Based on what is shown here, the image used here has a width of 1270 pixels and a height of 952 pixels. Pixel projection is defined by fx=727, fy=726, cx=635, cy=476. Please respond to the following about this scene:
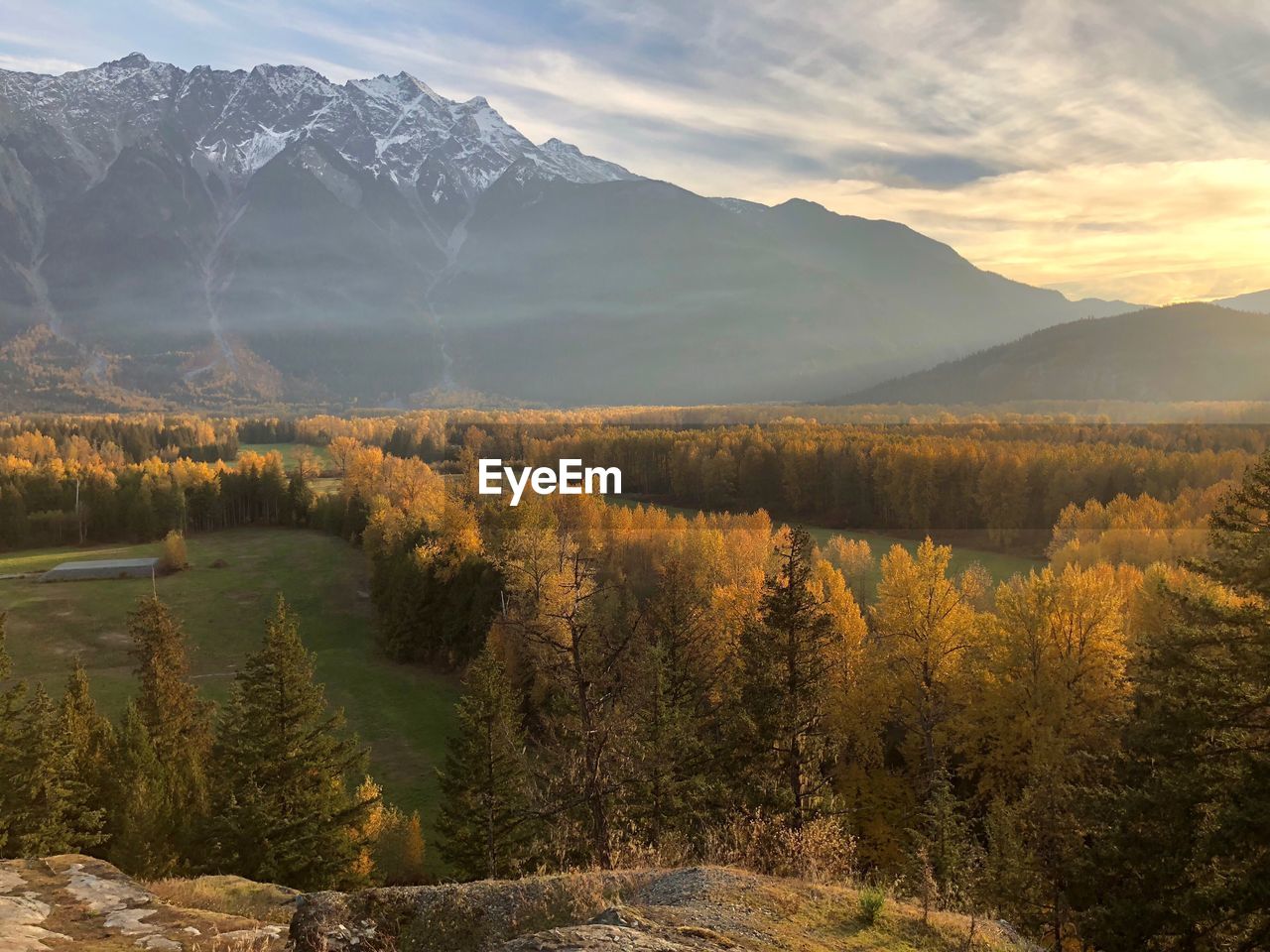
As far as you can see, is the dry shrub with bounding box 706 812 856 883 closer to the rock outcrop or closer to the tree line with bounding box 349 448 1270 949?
the tree line with bounding box 349 448 1270 949

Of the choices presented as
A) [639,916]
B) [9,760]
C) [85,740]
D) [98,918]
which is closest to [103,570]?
[85,740]

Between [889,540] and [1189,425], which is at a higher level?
[1189,425]

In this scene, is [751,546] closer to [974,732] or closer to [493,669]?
[974,732]

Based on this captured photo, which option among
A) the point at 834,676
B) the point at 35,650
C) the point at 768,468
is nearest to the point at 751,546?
the point at 834,676

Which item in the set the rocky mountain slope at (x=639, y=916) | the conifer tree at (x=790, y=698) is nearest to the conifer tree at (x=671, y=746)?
the conifer tree at (x=790, y=698)

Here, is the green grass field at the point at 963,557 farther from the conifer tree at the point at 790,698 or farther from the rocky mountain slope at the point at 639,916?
the rocky mountain slope at the point at 639,916

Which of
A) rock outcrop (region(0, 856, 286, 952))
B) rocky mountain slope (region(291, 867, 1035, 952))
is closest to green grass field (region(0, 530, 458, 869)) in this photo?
rock outcrop (region(0, 856, 286, 952))
